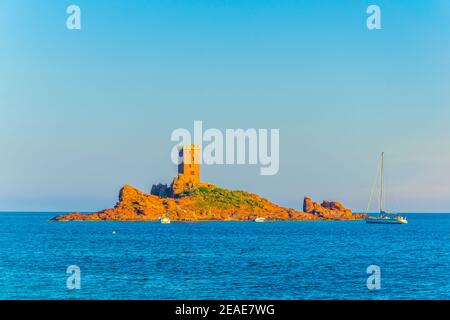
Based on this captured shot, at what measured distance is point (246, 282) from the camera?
179 ft

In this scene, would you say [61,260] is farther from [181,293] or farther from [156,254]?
[181,293]

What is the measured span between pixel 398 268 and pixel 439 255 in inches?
885

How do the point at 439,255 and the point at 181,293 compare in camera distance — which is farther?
the point at 439,255

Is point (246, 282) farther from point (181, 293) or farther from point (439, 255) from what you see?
point (439, 255)

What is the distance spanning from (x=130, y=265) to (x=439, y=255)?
48.3 metres

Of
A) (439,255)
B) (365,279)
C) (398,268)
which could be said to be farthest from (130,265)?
(439,255)

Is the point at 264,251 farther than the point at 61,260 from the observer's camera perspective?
Yes
